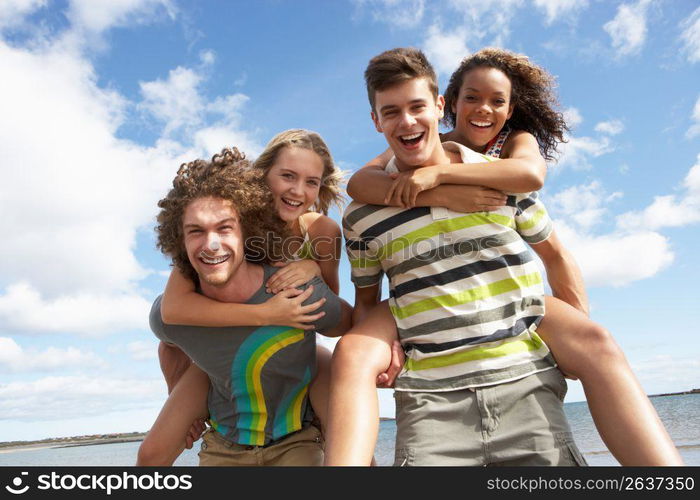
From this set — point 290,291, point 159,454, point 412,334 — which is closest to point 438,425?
point 412,334

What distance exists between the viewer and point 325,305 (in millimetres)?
3229

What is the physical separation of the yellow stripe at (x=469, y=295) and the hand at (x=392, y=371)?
0.19 metres

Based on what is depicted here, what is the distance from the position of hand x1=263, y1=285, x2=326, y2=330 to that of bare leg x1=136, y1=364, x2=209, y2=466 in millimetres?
738

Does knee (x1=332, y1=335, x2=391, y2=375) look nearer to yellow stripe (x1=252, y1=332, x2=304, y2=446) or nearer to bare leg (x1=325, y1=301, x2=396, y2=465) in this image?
bare leg (x1=325, y1=301, x2=396, y2=465)

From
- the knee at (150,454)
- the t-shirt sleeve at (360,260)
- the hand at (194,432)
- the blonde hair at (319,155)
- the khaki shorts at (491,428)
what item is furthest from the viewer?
the blonde hair at (319,155)

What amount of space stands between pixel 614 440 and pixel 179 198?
2565 mm

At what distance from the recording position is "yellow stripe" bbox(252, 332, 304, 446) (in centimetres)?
317

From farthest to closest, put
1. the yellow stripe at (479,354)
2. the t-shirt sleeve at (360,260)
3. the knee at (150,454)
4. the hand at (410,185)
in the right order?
the knee at (150,454)
the t-shirt sleeve at (360,260)
the hand at (410,185)
the yellow stripe at (479,354)

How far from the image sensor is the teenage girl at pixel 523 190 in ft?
7.98

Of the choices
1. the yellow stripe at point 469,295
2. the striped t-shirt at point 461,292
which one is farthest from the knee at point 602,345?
the yellow stripe at point 469,295

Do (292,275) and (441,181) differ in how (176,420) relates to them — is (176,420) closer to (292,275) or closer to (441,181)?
(292,275)

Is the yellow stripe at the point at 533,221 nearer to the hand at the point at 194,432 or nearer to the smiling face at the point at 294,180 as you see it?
the smiling face at the point at 294,180

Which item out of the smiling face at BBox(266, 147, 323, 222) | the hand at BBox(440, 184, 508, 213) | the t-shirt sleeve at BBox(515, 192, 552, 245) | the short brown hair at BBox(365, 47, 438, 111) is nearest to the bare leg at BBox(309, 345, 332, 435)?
the smiling face at BBox(266, 147, 323, 222)

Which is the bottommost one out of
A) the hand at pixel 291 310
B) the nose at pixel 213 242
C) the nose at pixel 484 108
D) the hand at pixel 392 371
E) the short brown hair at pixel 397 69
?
the hand at pixel 392 371
